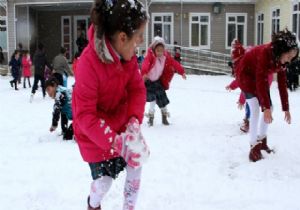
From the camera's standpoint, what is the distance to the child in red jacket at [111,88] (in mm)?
2430

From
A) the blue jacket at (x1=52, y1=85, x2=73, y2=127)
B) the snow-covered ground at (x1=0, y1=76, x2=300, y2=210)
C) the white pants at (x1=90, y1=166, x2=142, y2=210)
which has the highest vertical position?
the blue jacket at (x1=52, y1=85, x2=73, y2=127)

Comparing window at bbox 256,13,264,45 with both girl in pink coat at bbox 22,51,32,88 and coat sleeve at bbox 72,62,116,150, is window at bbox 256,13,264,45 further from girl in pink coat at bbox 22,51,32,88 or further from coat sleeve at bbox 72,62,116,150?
coat sleeve at bbox 72,62,116,150

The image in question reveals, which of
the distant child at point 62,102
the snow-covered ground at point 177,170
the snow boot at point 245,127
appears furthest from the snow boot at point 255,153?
the distant child at point 62,102

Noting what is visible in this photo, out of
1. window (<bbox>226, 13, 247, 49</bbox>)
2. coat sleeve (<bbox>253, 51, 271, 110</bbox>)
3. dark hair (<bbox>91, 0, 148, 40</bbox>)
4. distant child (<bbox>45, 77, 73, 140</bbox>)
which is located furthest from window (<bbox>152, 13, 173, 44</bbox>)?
dark hair (<bbox>91, 0, 148, 40</bbox>)

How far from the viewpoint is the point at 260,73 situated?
15.8 ft

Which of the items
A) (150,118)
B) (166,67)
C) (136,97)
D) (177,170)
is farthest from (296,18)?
(136,97)

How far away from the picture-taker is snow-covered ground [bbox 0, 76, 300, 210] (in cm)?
400

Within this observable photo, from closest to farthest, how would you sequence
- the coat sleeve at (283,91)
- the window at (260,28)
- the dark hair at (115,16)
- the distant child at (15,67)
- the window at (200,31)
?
the dark hair at (115,16) < the coat sleeve at (283,91) < the distant child at (15,67) < the window at (260,28) < the window at (200,31)

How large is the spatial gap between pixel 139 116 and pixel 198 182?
6.63 ft

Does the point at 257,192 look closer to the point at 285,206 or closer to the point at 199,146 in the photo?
the point at 285,206

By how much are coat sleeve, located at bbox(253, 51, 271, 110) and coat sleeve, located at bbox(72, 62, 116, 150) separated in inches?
105

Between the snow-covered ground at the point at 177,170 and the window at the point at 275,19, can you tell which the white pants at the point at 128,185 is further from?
the window at the point at 275,19

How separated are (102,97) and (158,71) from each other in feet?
18.2

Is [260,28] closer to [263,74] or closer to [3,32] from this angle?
[3,32]
